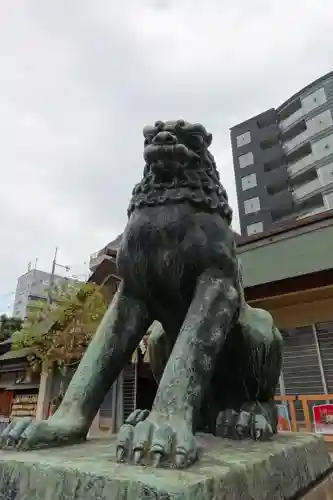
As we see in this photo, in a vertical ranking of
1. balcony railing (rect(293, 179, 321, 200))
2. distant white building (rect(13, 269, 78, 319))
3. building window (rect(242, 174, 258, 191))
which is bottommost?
distant white building (rect(13, 269, 78, 319))

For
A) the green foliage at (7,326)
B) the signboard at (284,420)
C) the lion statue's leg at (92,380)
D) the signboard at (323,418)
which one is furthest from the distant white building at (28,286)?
the lion statue's leg at (92,380)

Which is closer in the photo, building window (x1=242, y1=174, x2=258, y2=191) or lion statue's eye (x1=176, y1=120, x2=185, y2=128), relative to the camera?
lion statue's eye (x1=176, y1=120, x2=185, y2=128)

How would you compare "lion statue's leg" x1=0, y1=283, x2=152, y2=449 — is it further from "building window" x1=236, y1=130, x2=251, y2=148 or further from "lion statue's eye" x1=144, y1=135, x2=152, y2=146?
"building window" x1=236, y1=130, x2=251, y2=148

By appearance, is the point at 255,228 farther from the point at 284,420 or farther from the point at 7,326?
the point at 284,420

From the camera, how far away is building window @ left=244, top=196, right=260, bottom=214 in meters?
26.6

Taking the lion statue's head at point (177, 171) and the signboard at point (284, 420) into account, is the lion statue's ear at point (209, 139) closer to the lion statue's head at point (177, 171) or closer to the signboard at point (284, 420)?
the lion statue's head at point (177, 171)

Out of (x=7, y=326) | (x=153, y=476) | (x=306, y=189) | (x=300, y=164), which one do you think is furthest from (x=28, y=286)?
(x=153, y=476)

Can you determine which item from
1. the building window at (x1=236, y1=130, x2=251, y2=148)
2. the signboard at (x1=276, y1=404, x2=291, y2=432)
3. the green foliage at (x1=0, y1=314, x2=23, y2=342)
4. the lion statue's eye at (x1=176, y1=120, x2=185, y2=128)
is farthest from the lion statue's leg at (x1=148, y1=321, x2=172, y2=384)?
the building window at (x1=236, y1=130, x2=251, y2=148)

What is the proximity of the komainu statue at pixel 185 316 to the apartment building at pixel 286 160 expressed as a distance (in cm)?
2262

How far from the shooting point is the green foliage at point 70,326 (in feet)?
25.1

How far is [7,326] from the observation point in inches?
740

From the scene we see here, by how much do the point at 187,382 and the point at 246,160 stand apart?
1110 inches

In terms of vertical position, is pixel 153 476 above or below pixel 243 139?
below

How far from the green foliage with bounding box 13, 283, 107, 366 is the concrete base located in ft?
21.1
